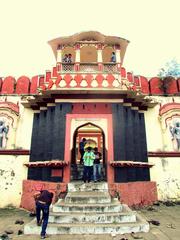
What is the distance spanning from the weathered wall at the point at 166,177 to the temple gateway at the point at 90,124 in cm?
4

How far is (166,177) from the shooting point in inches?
380

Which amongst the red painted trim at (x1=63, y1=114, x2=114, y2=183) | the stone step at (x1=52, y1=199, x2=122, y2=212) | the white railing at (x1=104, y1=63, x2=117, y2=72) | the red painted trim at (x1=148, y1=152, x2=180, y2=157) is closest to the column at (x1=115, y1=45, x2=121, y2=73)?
the white railing at (x1=104, y1=63, x2=117, y2=72)

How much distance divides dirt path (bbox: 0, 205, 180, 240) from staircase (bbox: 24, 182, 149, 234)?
0.62 ft

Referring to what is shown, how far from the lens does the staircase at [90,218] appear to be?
5.21 meters

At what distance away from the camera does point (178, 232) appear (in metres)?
5.43

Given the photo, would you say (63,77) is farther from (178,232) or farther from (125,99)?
(178,232)

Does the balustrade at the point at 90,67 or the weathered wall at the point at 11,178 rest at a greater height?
the balustrade at the point at 90,67

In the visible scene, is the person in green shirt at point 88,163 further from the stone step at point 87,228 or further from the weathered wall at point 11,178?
the weathered wall at point 11,178

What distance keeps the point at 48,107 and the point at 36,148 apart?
1.95 metres

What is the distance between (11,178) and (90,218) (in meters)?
5.17

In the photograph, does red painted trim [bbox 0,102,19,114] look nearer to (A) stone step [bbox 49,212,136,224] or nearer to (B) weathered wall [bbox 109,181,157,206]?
(B) weathered wall [bbox 109,181,157,206]

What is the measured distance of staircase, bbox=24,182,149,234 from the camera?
521 centimetres

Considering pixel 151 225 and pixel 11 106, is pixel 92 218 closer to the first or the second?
pixel 151 225

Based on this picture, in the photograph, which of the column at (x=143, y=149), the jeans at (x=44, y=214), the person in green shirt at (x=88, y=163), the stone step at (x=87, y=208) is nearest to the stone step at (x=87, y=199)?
the stone step at (x=87, y=208)
